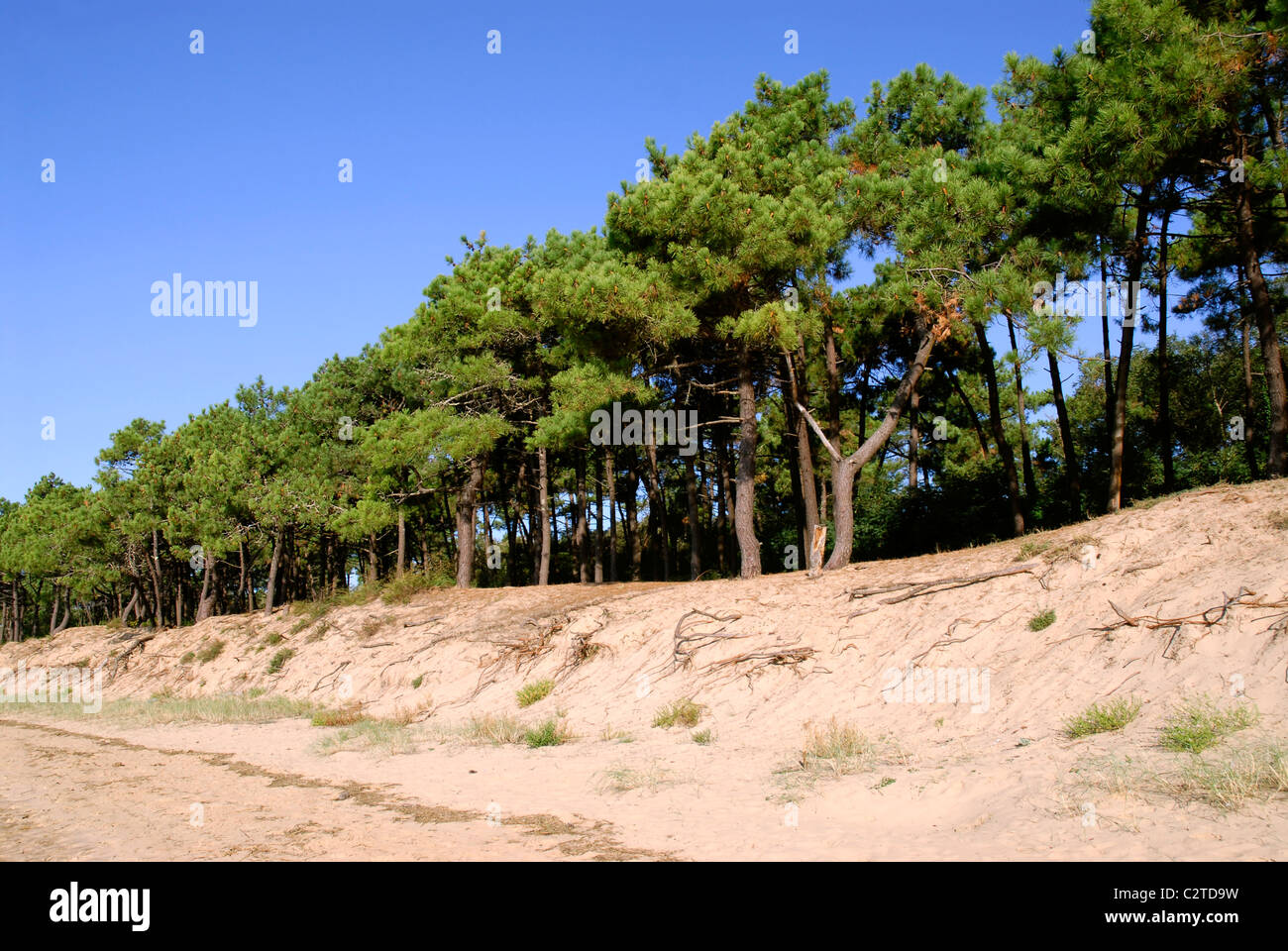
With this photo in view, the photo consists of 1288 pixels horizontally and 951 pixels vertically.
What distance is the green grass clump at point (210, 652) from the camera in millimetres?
31578

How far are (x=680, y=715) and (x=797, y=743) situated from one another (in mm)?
2485

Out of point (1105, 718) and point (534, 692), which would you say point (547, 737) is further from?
point (1105, 718)

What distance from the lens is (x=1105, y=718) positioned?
26.6 ft

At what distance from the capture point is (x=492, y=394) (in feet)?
86.7

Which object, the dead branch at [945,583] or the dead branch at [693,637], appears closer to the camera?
the dead branch at [945,583]

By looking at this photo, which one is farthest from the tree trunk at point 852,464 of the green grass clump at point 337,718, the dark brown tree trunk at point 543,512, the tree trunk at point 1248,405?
the green grass clump at point 337,718

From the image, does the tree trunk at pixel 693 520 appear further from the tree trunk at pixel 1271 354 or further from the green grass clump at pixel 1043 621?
the tree trunk at pixel 1271 354

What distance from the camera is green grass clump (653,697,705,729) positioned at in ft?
40.5

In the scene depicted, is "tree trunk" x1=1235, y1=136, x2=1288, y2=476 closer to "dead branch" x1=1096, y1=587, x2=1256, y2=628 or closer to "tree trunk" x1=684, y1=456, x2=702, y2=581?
"dead branch" x1=1096, y1=587, x2=1256, y2=628

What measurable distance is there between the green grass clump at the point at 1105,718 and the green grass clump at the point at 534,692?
1003 centimetres

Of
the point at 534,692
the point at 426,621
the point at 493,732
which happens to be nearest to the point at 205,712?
the point at 426,621
